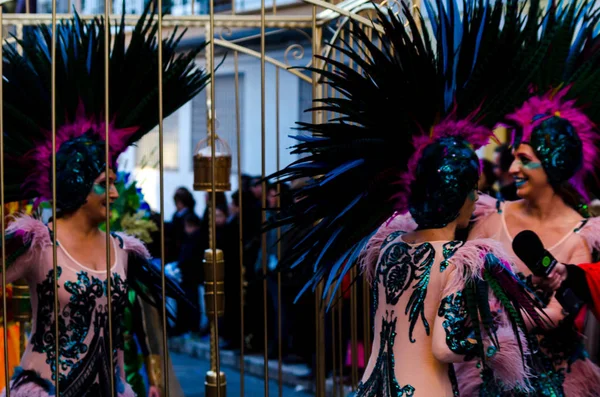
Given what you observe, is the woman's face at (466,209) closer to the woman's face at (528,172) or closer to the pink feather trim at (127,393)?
the woman's face at (528,172)

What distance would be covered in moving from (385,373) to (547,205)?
4.50 ft

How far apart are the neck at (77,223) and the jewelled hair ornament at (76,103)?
37mm

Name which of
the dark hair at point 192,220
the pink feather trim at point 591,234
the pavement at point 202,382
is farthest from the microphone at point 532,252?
the dark hair at point 192,220

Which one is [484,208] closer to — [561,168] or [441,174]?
[561,168]

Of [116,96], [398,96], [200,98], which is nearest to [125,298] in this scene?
[116,96]

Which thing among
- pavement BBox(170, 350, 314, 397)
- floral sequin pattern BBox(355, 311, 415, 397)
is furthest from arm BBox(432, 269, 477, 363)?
pavement BBox(170, 350, 314, 397)

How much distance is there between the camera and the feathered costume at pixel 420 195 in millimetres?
3078

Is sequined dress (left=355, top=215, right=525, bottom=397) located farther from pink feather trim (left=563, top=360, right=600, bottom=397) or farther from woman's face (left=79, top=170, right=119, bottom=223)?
woman's face (left=79, top=170, right=119, bottom=223)

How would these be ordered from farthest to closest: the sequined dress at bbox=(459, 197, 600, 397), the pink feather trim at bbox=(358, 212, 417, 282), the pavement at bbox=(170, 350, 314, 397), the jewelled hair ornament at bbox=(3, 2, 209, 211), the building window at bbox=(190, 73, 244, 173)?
the building window at bbox=(190, 73, 244, 173) < the pavement at bbox=(170, 350, 314, 397) < the sequined dress at bbox=(459, 197, 600, 397) < the jewelled hair ornament at bbox=(3, 2, 209, 211) < the pink feather trim at bbox=(358, 212, 417, 282)

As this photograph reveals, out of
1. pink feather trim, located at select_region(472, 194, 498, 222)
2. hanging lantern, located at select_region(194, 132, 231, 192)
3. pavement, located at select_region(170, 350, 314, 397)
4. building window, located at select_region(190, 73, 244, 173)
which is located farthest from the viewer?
building window, located at select_region(190, 73, 244, 173)

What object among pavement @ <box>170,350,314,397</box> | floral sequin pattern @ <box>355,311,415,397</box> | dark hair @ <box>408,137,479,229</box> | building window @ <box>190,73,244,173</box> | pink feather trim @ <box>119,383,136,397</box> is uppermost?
building window @ <box>190,73,244,173</box>

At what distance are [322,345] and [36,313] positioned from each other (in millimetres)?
1111

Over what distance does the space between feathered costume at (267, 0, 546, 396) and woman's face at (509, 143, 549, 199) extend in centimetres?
61

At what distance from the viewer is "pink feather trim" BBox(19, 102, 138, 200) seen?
12.8ft
